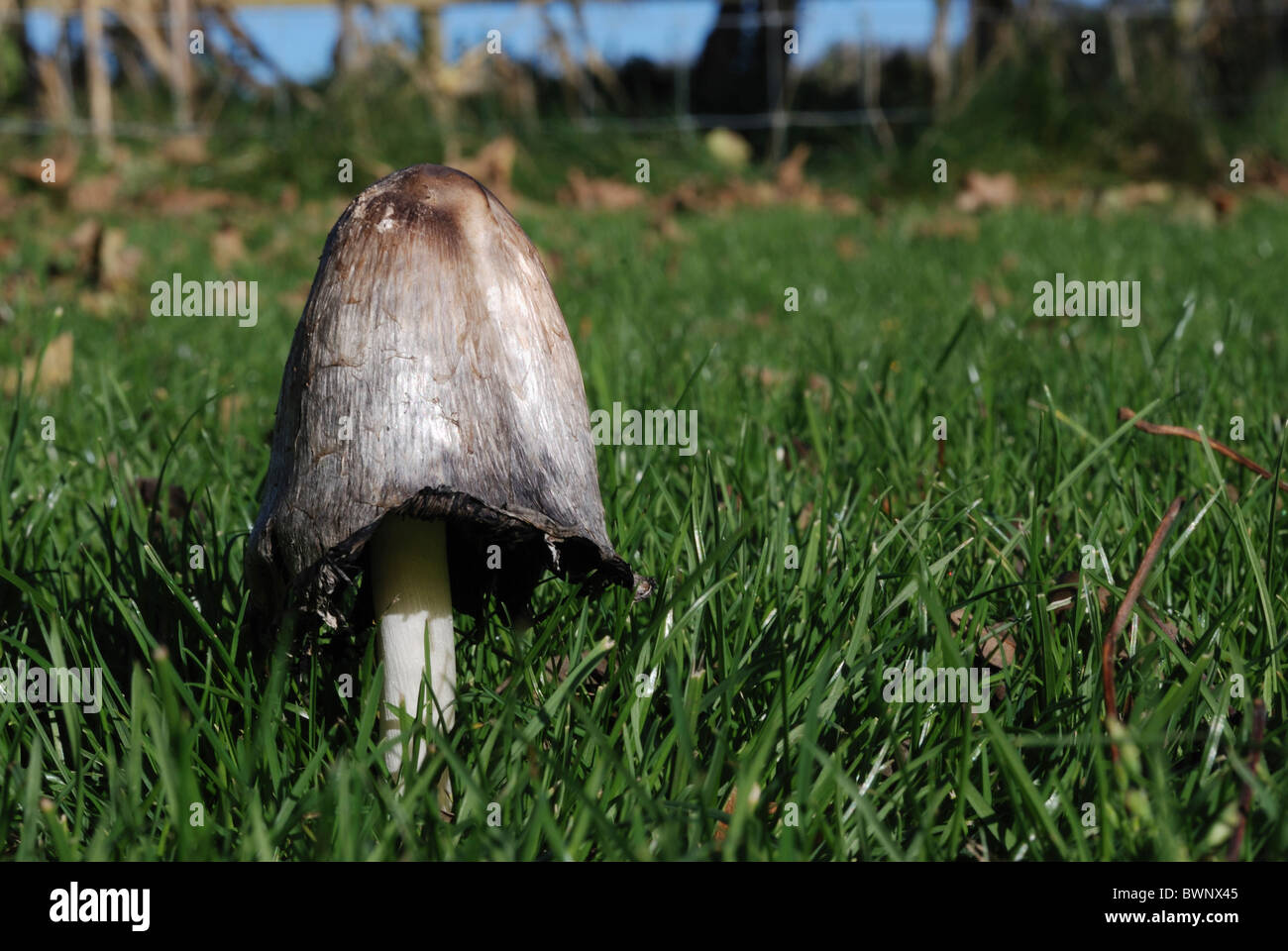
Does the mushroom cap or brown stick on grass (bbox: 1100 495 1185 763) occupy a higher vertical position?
the mushroom cap

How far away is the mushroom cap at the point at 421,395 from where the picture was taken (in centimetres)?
131

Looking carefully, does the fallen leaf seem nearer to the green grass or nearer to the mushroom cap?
the green grass

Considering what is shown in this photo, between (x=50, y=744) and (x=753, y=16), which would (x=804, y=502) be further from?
(x=753, y=16)


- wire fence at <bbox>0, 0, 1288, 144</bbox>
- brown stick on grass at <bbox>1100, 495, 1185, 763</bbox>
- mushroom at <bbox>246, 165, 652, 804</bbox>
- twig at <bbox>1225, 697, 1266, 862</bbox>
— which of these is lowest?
twig at <bbox>1225, 697, 1266, 862</bbox>

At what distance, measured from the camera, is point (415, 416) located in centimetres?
131

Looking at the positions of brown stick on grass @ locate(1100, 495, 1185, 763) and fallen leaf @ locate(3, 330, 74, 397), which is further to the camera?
fallen leaf @ locate(3, 330, 74, 397)

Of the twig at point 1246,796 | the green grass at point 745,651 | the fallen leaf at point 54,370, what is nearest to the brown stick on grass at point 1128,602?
the green grass at point 745,651

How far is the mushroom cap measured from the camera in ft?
4.30

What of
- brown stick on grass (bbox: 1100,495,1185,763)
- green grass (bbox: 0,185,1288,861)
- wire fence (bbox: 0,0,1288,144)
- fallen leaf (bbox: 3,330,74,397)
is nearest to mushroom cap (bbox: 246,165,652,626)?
green grass (bbox: 0,185,1288,861)

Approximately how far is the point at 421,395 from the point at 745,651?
0.69m

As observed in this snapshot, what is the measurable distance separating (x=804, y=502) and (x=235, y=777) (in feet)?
4.25

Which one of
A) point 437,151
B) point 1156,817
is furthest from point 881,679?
point 437,151

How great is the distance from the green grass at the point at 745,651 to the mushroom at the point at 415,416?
0.15 m

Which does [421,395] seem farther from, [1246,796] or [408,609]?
[1246,796]
